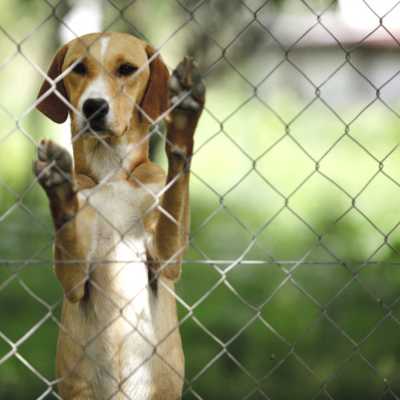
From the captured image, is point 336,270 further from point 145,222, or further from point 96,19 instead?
point 145,222

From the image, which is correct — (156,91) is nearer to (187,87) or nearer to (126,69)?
(126,69)

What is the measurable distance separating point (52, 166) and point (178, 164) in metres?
0.41

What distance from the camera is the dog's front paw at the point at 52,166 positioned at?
2625mm

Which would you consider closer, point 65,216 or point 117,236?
point 65,216

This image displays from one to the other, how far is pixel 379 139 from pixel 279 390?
16.7 ft

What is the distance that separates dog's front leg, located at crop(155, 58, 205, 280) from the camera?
271 cm

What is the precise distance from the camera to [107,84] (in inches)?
119

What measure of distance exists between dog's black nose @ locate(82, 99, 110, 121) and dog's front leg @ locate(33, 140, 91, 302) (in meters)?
0.30

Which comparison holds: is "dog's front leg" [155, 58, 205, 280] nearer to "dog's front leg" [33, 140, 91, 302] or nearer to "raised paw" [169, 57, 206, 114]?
"raised paw" [169, 57, 206, 114]

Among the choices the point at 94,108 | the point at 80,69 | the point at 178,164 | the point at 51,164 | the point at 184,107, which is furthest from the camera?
the point at 80,69

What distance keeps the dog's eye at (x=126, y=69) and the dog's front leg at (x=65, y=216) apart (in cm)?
45

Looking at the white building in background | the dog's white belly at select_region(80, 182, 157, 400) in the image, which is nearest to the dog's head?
the dog's white belly at select_region(80, 182, 157, 400)

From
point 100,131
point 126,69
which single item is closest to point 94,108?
point 100,131

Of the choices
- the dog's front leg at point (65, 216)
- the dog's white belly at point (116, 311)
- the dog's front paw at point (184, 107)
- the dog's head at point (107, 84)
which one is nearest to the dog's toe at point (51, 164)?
the dog's front leg at point (65, 216)
